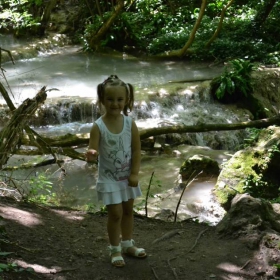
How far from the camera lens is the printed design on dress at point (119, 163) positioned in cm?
339

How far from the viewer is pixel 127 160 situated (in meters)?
3.44

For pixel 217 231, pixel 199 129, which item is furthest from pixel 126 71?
pixel 217 231

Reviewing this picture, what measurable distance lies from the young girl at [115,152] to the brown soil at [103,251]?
221mm

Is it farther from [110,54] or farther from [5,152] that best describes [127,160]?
[110,54]

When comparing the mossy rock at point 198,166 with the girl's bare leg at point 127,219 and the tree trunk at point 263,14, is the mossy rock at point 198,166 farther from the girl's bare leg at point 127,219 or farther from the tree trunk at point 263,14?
the tree trunk at point 263,14

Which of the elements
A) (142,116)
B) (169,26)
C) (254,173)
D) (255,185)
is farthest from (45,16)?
(255,185)

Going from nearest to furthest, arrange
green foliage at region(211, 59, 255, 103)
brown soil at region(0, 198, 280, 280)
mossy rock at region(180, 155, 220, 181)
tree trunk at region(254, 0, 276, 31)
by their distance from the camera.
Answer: brown soil at region(0, 198, 280, 280) < mossy rock at region(180, 155, 220, 181) < green foliage at region(211, 59, 255, 103) < tree trunk at region(254, 0, 276, 31)

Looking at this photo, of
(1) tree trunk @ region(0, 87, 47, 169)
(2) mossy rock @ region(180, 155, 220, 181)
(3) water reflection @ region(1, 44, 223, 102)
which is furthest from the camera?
(3) water reflection @ region(1, 44, 223, 102)

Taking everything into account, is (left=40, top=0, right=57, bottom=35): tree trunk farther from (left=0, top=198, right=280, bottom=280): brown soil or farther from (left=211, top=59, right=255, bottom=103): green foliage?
(left=0, top=198, right=280, bottom=280): brown soil

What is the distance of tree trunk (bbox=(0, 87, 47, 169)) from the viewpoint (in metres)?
4.09

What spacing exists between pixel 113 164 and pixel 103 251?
832 mm

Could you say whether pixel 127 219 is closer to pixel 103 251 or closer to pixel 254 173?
pixel 103 251

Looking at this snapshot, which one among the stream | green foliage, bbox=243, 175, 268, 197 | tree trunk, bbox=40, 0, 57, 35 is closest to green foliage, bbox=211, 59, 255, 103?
the stream

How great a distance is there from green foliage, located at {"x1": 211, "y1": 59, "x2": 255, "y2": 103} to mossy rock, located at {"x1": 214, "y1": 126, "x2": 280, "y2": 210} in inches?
185
